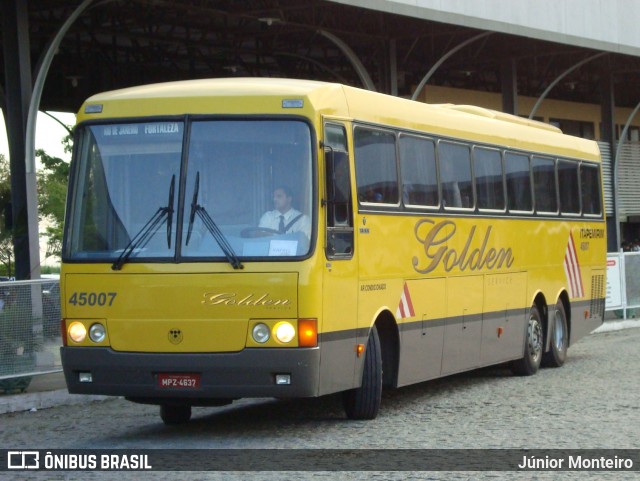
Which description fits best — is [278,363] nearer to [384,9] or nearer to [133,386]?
[133,386]

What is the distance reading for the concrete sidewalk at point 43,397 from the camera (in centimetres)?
1455

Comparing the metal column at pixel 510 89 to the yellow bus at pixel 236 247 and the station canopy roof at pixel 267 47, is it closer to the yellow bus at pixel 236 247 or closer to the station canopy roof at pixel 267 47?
the station canopy roof at pixel 267 47

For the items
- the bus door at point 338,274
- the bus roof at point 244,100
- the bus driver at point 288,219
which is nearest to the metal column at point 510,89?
the bus roof at point 244,100

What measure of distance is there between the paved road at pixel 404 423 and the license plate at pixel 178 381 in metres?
0.46

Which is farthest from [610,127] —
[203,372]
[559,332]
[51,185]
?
[203,372]

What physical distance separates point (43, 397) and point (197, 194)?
462 cm

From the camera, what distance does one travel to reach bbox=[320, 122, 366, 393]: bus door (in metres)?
11.2

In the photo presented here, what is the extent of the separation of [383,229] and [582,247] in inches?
275

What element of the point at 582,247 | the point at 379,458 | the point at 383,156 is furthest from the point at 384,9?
the point at 379,458

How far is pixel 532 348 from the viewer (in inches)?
667

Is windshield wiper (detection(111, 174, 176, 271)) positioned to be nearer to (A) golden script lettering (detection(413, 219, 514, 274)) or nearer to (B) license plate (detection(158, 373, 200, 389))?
(B) license plate (detection(158, 373, 200, 389))

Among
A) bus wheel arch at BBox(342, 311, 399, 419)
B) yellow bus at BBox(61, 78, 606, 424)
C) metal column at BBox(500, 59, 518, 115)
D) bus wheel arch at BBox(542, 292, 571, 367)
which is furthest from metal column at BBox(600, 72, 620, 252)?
bus wheel arch at BBox(342, 311, 399, 419)

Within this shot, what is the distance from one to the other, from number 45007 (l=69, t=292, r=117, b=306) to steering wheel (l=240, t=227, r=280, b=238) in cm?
118

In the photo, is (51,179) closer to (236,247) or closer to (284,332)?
(236,247)
